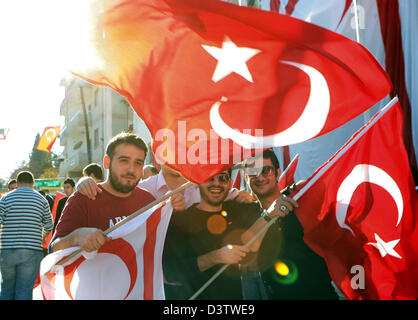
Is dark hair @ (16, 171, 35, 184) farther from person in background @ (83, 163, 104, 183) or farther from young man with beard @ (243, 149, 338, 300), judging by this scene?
young man with beard @ (243, 149, 338, 300)

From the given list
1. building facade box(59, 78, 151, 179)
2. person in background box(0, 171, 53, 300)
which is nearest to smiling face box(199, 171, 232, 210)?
person in background box(0, 171, 53, 300)

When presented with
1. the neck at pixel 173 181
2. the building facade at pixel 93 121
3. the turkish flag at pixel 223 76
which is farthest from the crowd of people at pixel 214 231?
the building facade at pixel 93 121

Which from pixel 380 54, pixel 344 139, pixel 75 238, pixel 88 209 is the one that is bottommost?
pixel 75 238

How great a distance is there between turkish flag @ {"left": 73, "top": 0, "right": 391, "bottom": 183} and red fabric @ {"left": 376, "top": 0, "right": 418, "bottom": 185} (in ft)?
5.99

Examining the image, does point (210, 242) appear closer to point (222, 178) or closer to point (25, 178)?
point (222, 178)

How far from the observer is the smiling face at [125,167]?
339cm

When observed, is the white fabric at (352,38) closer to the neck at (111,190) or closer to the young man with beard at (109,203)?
the young man with beard at (109,203)

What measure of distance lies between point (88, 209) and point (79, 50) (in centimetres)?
121

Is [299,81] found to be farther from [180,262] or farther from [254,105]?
[180,262]

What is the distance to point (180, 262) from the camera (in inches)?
129

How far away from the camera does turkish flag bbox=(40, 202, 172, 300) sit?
2.96 metres

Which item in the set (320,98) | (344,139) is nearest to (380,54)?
(344,139)

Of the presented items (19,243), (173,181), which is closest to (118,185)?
(173,181)

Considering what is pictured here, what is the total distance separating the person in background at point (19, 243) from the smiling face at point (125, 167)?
10.2 feet
